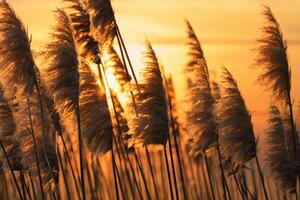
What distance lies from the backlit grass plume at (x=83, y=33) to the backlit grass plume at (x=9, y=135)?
1.39 m

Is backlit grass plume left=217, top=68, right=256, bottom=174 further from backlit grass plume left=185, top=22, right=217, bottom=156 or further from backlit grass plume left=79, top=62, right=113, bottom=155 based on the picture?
backlit grass plume left=79, top=62, right=113, bottom=155

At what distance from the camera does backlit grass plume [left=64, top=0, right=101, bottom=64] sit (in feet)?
22.2

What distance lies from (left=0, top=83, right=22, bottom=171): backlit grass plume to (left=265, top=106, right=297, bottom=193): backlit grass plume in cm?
385

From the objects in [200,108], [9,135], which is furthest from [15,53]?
[200,108]

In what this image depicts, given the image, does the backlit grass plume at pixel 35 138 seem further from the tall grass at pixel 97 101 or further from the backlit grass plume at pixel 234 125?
the backlit grass plume at pixel 234 125

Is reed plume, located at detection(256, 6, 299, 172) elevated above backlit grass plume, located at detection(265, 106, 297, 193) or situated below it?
above

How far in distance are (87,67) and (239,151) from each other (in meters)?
2.33

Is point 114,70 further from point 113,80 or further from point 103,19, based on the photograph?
point 103,19

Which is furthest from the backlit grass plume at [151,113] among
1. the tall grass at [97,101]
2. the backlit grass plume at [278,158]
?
the backlit grass plume at [278,158]

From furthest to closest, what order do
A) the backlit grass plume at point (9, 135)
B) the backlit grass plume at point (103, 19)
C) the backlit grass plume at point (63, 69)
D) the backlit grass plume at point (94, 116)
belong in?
the backlit grass plume at point (9, 135), the backlit grass plume at point (94, 116), the backlit grass plume at point (103, 19), the backlit grass plume at point (63, 69)

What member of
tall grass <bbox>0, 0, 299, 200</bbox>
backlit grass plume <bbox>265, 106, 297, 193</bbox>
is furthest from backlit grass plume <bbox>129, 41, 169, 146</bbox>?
backlit grass plume <bbox>265, 106, 297, 193</bbox>

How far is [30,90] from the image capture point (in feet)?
20.8

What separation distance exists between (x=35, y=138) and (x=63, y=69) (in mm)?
1222

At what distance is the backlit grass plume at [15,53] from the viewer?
625cm
